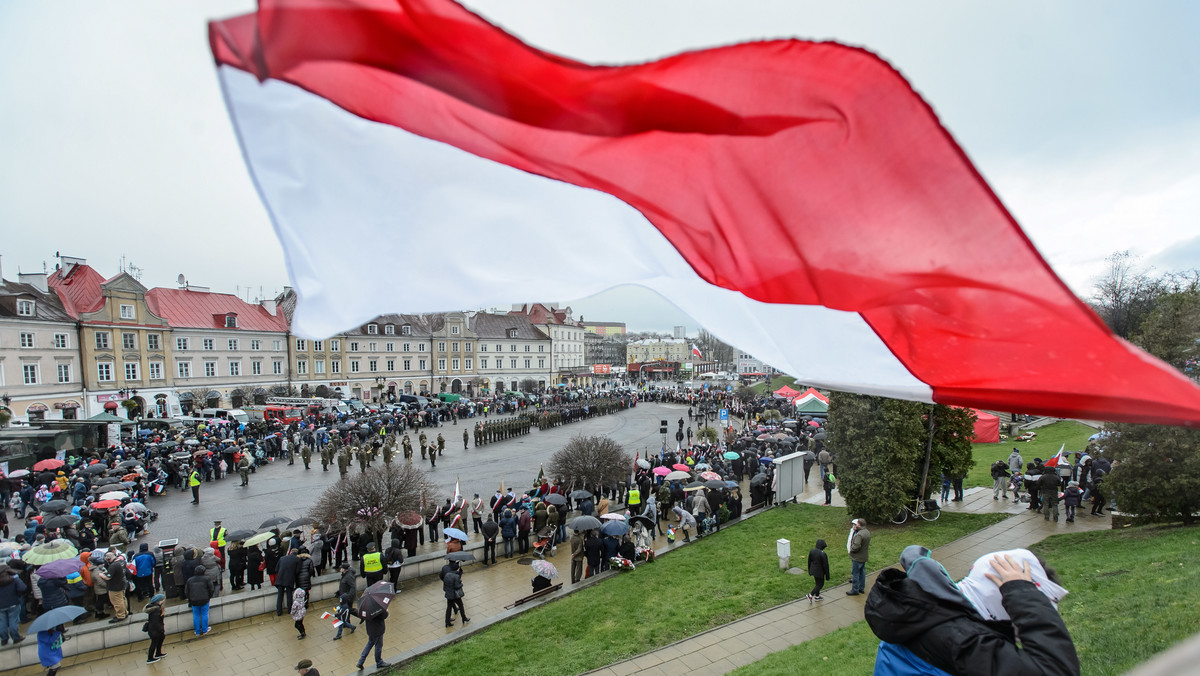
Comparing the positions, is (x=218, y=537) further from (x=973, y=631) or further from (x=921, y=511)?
(x=921, y=511)

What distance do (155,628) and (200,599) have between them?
943 millimetres

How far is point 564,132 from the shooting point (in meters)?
2.53

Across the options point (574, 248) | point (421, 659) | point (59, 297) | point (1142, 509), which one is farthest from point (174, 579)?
point (59, 297)

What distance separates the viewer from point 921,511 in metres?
15.2

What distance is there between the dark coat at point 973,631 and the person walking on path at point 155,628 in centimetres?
1123

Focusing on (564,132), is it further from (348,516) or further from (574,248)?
(348,516)

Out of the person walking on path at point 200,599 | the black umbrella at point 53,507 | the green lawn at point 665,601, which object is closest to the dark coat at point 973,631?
the green lawn at point 665,601

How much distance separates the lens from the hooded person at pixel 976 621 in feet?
7.06

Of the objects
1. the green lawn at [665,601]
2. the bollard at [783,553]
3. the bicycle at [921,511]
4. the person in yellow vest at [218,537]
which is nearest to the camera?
the green lawn at [665,601]

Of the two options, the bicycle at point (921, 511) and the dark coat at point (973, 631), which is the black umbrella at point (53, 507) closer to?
the dark coat at point (973, 631)

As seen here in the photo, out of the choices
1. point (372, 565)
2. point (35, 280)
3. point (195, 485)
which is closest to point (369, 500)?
point (372, 565)

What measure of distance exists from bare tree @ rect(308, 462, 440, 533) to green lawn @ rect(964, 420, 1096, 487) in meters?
19.9

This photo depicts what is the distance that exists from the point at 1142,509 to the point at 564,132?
15779 millimetres

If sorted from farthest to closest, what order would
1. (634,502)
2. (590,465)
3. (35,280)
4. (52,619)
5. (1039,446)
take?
(35,280), (1039,446), (590,465), (634,502), (52,619)
